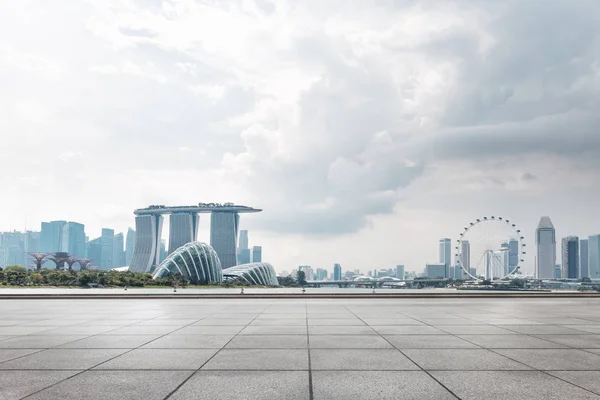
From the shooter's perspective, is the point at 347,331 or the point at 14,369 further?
the point at 347,331

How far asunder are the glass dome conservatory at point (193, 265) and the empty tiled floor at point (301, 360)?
123m

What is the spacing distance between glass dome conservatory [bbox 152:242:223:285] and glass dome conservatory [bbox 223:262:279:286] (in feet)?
33.9

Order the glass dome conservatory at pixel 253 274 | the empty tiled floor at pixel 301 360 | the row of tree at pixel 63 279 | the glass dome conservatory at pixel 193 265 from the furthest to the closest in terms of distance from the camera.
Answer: the glass dome conservatory at pixel 253 274 < the glass dome conservatory at pixel 193 265 < the row of tree at pixel 63 279 < the empty tiled floor at pixel 301 360

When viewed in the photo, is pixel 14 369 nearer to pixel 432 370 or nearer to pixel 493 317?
pixel 432 370

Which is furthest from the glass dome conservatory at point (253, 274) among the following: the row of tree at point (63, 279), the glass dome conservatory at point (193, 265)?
the row of tree at point (63, 279)

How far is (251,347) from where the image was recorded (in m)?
10.5

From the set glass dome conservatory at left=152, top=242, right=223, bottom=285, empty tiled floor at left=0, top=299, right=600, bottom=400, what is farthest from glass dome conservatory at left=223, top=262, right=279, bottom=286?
empty tiled floor at left=0, top=299, right=600, bottom=400

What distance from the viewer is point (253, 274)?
168 meters

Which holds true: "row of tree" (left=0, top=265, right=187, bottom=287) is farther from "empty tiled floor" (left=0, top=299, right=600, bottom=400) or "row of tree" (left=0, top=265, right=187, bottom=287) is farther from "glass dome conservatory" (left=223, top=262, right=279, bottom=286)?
"empty tiled floor" (left=0, top=299, right=600, bottom=400)

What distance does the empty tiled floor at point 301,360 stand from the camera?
681 centimetres

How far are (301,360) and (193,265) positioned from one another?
5322 inches

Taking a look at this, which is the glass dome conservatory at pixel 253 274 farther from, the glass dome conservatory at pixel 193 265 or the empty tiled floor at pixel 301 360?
the empty tiled floor at pixel 301 360

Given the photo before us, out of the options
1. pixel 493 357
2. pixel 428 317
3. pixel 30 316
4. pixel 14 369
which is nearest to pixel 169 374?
pixel 14 369

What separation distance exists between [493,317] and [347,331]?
7220 mm
